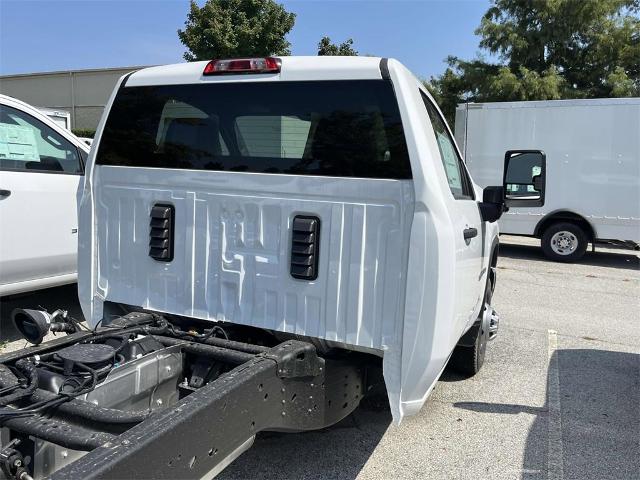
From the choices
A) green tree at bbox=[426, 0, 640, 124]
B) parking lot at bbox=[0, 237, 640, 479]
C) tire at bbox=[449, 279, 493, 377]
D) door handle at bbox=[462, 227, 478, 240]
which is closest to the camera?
door handle at bbox=[462, 227, 478, 240]

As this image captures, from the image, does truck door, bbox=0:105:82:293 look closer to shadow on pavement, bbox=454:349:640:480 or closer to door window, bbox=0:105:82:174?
door window, bbox=0:105:82:174

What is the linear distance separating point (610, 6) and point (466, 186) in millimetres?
19201

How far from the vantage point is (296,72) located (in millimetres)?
2766

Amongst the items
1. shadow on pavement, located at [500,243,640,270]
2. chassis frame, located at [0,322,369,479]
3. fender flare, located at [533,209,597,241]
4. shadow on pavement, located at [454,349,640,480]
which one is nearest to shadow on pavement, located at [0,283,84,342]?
chassis frame, located at [0,322,369,479]

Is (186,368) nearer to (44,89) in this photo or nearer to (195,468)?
(195,468)

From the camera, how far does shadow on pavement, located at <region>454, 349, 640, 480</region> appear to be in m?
3.14

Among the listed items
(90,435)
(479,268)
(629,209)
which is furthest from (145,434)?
(629,209)

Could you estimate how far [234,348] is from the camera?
2559 millimetres

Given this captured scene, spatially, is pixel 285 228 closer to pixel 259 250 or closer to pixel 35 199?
pixel 259 250

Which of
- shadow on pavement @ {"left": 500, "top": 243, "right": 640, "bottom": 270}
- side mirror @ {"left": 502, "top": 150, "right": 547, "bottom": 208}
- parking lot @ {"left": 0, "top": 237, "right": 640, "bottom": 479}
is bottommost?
parking lot @ {"left": 0, "top": 237, "right": 640, "bottom": 479}

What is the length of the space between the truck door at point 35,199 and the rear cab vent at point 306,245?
2.90 metres

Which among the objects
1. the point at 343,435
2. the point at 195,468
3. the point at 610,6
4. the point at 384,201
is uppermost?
the point at 610,6

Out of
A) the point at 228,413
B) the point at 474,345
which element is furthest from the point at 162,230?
the point at 474,345

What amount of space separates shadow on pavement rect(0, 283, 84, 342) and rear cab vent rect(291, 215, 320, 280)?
12.2 ft
